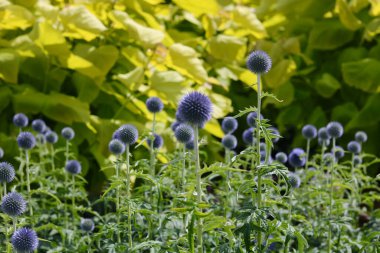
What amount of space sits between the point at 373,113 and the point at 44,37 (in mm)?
2199

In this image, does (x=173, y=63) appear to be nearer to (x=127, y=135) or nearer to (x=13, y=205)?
(x=127, y=135)

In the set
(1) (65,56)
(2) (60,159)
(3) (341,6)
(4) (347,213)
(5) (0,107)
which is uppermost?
(3) (341,6)

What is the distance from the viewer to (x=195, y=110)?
→ 1.70 m

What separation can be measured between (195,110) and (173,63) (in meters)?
2.34

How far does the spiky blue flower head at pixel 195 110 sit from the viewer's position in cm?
170

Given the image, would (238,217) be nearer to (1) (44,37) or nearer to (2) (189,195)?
(2) (189,195)

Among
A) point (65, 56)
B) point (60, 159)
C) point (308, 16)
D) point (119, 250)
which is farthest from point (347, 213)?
point (308, 16)

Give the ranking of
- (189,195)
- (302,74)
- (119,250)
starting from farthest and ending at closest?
(302,74) → (119,250) → (189,195)

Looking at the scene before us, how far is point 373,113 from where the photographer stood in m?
4.40

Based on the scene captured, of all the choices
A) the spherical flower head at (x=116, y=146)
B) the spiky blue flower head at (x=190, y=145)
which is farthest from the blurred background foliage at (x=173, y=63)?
the spherical flower head at (x=116, y=146)

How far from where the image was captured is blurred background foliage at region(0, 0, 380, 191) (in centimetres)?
380

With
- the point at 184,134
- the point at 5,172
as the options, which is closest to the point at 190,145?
the point at 184,134

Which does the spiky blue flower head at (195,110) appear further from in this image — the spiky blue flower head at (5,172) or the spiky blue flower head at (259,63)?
the spiky blue flower head at (5,172)

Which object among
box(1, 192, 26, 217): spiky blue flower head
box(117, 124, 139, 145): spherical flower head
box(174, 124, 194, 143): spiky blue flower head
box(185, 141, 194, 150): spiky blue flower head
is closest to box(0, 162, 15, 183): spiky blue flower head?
box(1, 192, 26, 217): spiky blue flower head
